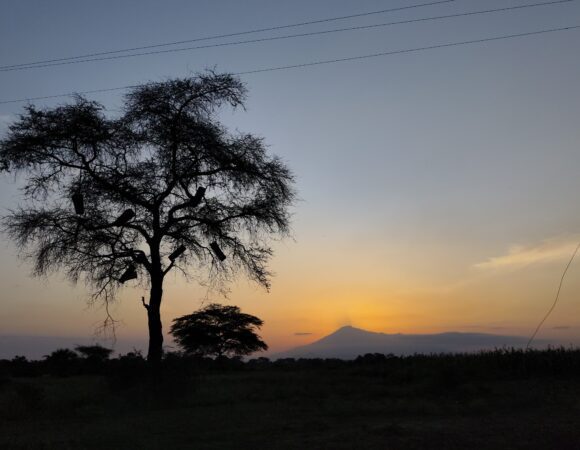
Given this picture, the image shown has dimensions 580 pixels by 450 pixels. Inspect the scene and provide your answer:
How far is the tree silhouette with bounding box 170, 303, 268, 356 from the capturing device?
50.3 metres

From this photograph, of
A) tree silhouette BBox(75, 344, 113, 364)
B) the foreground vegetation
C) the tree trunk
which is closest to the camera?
the foreground vegetation

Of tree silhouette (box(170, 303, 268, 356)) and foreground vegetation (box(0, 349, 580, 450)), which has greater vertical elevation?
tree silhouette (box(170, 303, 268, 356))

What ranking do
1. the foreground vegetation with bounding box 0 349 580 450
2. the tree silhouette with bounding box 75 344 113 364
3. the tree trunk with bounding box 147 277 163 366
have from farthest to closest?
1. the tree silhouette with bounding box 75 344 113 364
2. the tree trunk with bounding box 147 277 163 366
3. the foreground vegetation with bounding box 0 349 580 450

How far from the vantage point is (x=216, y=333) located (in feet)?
167

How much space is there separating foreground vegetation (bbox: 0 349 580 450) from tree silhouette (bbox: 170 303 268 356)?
2632 centimetres

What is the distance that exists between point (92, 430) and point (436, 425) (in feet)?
23.8

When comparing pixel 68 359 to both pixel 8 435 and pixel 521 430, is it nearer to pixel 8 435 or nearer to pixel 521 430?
pixel 8 435

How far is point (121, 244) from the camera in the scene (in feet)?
76.1

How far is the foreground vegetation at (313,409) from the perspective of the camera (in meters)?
11.8

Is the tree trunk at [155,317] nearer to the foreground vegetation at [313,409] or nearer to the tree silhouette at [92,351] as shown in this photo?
the foreground vegetation at [313,409]

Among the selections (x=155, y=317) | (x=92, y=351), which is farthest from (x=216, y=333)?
(x=155, y=317)

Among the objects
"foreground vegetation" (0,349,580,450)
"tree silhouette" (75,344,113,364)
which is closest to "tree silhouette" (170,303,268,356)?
"tree silhouette" (75,344,113,364)

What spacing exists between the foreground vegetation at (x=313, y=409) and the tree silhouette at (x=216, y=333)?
26.3 metres

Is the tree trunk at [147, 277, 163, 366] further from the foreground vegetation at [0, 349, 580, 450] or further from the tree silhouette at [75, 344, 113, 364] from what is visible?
the tree silhouette at [75, 344, 113, 364]
